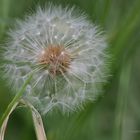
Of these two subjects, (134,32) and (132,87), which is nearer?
(134,32)

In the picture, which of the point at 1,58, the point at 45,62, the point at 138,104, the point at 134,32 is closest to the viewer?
the point at 45,62

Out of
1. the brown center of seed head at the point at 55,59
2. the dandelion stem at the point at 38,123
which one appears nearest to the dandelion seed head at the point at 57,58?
the brown center of seed head at the point at 55,59

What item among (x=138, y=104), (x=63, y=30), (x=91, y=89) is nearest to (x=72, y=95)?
(x=91, y=89)

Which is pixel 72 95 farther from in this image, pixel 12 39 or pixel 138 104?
pixel 138 104

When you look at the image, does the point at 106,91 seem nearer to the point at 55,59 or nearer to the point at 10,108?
the point at 55,59

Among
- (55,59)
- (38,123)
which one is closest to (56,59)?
(55,59)

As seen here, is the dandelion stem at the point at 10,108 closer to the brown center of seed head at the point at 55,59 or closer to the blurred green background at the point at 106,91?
the brown center of seed head at the point at 55,59
